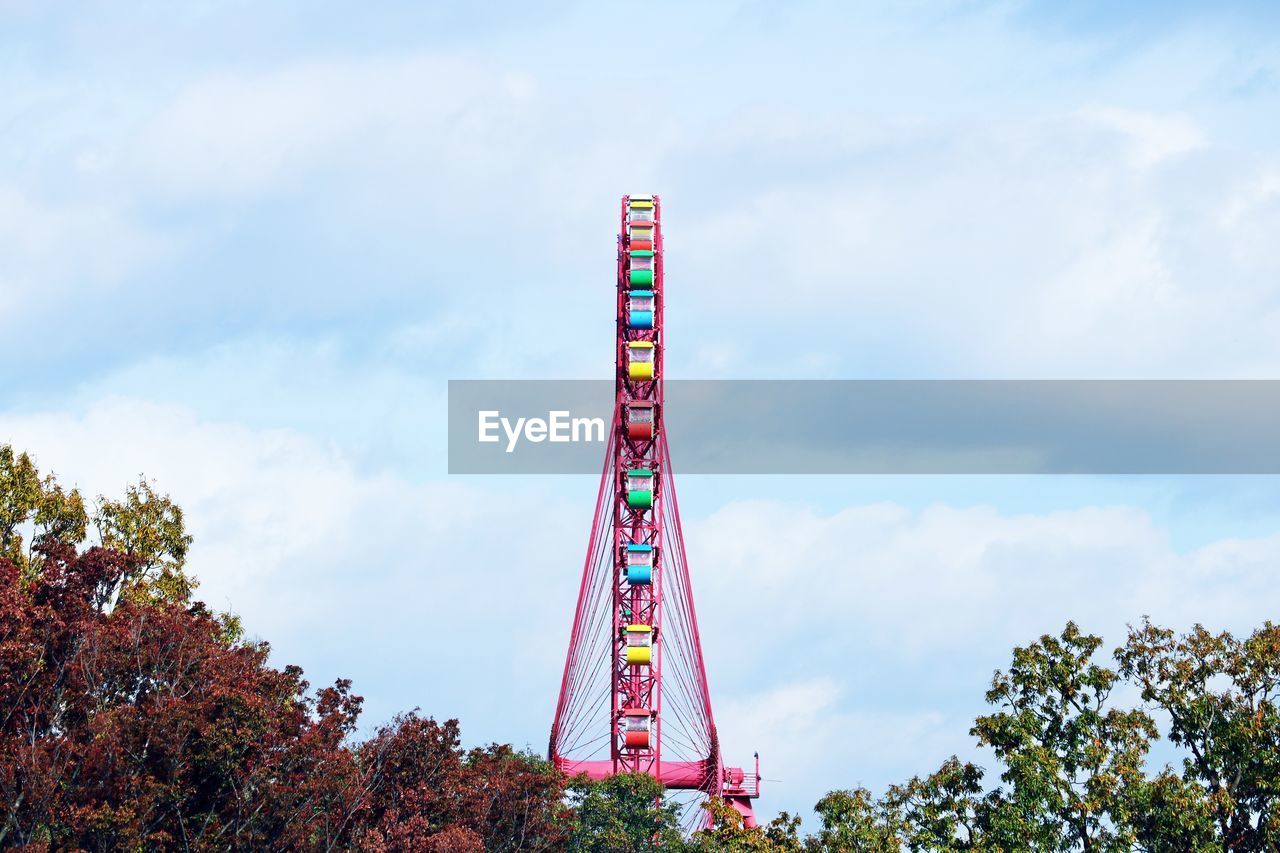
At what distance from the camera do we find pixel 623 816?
75438 millimetres

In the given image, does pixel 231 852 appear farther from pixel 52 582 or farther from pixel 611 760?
pixel 611 760

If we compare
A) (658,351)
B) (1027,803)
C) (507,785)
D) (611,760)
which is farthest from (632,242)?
(1027,803)

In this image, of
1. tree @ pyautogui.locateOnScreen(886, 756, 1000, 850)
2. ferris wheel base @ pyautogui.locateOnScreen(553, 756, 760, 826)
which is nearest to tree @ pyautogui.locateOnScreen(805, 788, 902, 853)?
tree @ pyautogui.locateOnScreen(886, 756, 1000, 850)

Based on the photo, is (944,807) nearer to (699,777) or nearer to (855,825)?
(855,825)

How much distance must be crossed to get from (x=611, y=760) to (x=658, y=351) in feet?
67.4

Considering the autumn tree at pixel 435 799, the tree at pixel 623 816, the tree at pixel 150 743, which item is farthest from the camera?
the tree at pixel 623 816

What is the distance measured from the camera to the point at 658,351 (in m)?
89.4

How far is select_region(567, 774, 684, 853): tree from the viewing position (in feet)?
238

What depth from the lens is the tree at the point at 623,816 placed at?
72562 millimetres

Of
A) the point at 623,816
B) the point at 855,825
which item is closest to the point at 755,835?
the point at 855,825

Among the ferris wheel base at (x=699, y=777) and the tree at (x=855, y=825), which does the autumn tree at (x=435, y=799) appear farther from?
the ferris wheel base at (x=699, y=777)

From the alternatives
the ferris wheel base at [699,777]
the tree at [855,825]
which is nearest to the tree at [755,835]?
the tree at [855,825]

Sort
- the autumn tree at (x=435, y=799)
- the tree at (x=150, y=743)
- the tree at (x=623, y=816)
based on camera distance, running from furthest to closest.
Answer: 1. the tree at (x=623, y=816)
2. the autumn tree at (x=435, y=799)
3. the tree at (x=150, y=743)

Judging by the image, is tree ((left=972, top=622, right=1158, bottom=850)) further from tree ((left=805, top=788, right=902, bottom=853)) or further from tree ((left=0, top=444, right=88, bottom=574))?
tree ((left=0, top=444, right=88, bottom=574))
